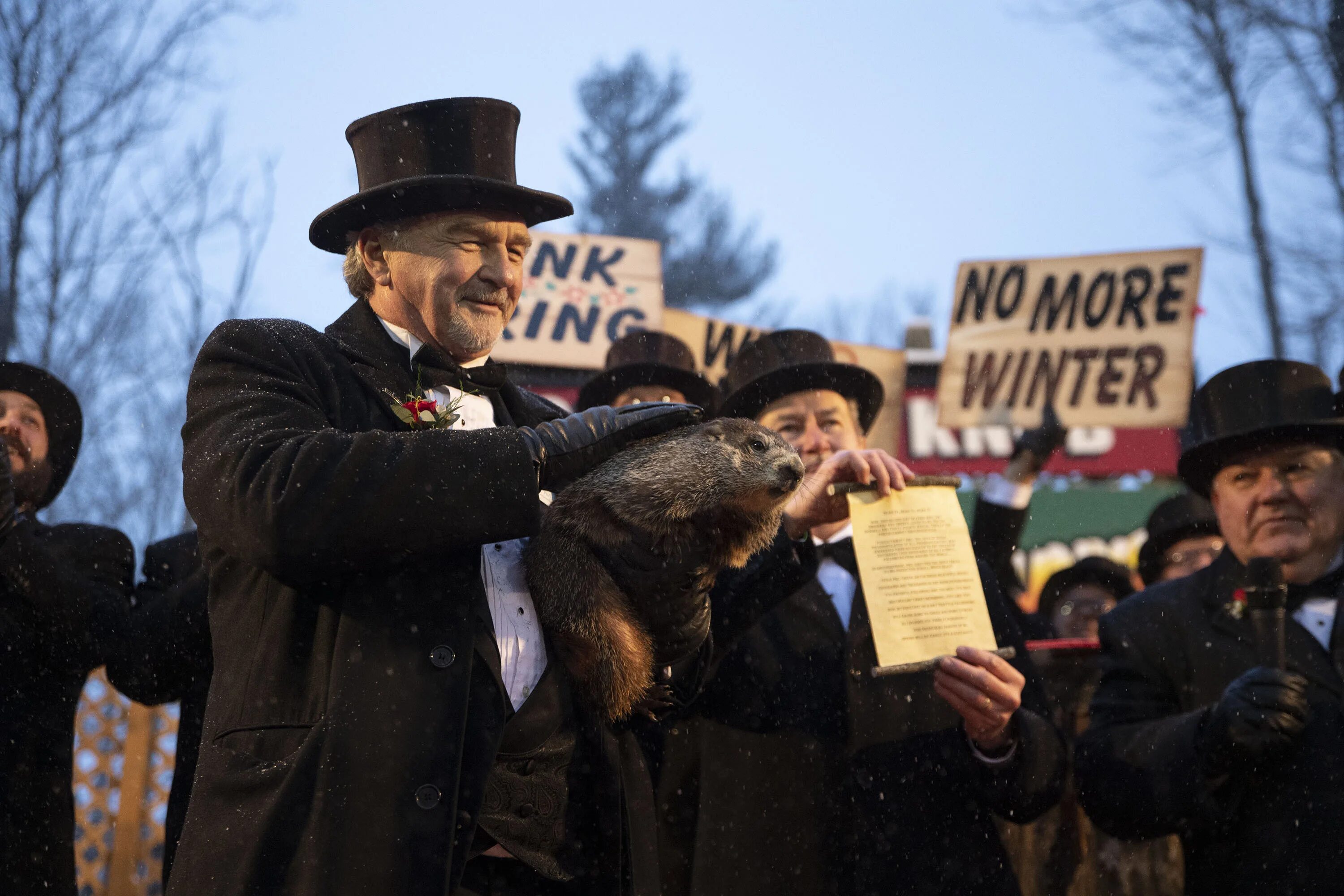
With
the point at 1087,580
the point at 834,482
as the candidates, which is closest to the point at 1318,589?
the point at 834,482

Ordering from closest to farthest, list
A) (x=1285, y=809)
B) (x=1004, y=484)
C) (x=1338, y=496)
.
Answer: (x=1285, y=809), (x=1338, y=496), (x=1004, y=484)

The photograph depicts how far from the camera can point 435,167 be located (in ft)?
8.72

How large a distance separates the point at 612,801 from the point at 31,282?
1134 cm

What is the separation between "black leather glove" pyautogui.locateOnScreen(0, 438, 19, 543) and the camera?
3432 millimetres

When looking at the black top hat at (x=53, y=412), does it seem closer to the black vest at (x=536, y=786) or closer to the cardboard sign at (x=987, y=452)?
the black vest at (x=536, y=786)

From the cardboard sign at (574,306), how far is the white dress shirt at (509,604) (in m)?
5.94

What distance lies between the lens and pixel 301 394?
2322mm

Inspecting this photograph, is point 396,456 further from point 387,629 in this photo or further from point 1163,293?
point 1163,293

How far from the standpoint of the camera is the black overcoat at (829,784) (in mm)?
3412

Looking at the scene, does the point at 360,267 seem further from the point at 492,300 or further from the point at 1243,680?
the point at 1243,680

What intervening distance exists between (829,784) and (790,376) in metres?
1.63

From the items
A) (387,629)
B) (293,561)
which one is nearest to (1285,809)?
(387,629)

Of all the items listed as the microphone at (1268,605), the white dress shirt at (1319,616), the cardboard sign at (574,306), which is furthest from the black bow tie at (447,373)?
the cardboard sign at (574,306)

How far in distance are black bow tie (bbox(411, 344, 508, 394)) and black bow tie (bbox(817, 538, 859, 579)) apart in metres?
1.71
